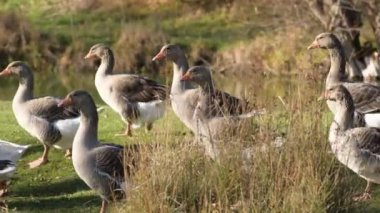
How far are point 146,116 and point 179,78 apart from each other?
187cm

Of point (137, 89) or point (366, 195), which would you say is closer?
point (366, 195)

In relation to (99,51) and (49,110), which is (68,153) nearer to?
(49,110)

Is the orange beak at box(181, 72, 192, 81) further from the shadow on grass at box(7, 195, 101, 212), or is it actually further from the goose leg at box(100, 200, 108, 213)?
the goose leg at box(100, 200, 108, 213)

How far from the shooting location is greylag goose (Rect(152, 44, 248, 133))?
39.3 ft

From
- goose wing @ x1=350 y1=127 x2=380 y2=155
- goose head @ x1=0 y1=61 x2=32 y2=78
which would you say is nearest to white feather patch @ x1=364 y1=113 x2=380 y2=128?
goose wing @ x1=350 y1=127 x2=380 y2=155

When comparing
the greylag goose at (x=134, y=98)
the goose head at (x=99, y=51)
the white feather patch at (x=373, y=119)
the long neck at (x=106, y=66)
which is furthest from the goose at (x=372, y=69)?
the white feather patch at (x=373, y=119)

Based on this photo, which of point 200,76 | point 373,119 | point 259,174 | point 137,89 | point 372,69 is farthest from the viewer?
point 372,69

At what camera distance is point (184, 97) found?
→ 44.8ft

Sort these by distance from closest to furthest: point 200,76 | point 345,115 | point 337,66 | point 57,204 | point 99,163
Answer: point 99,163 < point 345,115 < point 57,204 < point 200,76 < point 337,66

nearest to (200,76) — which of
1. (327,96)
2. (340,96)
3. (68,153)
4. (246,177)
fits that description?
(327,96)

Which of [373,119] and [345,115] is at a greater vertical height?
[345,115]

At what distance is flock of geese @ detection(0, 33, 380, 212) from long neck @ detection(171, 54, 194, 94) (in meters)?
0.02

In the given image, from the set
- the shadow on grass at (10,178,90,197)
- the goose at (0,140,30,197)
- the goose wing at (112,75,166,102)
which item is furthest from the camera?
the goose wing at (112,75,166,102)

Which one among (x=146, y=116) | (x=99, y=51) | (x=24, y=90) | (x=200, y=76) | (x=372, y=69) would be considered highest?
(x=99, y=51)
